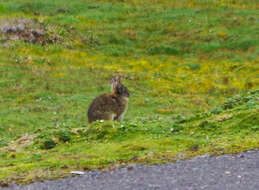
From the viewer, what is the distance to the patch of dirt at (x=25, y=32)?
4400cm

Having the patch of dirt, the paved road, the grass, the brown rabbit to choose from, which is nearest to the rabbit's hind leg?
the brown rabbit

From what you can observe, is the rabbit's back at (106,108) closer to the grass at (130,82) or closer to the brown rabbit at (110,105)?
the brown rabbit at (110,105)

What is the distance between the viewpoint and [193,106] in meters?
29.5

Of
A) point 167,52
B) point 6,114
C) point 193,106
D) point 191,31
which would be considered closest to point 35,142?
point 6,114

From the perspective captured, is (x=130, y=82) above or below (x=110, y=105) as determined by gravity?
below

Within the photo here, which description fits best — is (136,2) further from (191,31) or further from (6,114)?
(6,114)

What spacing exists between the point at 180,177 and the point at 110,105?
914cm

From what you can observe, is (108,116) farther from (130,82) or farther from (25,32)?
(25,32)

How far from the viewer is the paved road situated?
32.8 ft

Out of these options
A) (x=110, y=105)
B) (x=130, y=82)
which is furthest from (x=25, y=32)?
(x=110, y=105)

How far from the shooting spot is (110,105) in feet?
63.9

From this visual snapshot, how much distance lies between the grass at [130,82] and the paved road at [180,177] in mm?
Answer: 546

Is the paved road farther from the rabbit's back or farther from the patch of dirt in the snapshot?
the patch of dirt

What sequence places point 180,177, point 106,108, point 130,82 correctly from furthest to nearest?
point 130,82 < point 106,108 < point 180,177
